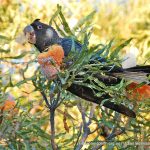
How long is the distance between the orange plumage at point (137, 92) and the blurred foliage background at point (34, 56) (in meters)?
0.04

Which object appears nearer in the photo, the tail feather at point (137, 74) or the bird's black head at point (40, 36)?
the tail feather at point (137, 74)

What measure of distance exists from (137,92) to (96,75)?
10 centimetres

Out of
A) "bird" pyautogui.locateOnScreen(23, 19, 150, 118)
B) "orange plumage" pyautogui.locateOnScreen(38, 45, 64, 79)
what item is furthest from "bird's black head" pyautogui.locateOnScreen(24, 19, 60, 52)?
"orange plumage" pyautogui.locateOnScreen(38, 45, 64, 79)

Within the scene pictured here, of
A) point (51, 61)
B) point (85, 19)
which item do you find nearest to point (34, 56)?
point (85, 19)

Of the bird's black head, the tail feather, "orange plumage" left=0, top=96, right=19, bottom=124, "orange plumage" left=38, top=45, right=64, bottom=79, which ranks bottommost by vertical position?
"orange plumage" left=0, top=96, right=19, bottom=124

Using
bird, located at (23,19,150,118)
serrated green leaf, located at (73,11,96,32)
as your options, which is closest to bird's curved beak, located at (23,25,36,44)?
bird, located at (23,19,150,118)

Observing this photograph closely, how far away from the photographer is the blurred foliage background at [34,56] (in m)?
1.21

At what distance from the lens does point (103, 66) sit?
41.9 inches

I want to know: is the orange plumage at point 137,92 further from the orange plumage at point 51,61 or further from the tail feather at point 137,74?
the orange plumage at point 51,61

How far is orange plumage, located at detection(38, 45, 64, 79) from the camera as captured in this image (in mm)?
1077

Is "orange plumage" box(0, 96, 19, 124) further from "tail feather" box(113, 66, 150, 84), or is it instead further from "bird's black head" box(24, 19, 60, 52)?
"tail feather" box(113, 66, 150, 84)

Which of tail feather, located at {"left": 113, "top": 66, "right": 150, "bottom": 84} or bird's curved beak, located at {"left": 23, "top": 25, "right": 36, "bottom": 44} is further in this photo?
bird's curved beak, located at {"left": 23, "top": 25, "right": 36, "bottom": 44}

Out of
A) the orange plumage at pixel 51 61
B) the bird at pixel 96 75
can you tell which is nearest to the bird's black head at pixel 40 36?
the bird at pixel 96 75

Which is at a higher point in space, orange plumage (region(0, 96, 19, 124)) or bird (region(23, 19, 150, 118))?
bird (region(23, 19, 150, 118))
